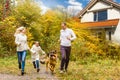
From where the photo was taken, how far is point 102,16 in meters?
39.9

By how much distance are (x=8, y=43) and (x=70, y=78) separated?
19.3m

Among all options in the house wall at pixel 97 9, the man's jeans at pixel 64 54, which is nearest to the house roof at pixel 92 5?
the house wall at pixel 97 9

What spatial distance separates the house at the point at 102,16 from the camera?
3766cm

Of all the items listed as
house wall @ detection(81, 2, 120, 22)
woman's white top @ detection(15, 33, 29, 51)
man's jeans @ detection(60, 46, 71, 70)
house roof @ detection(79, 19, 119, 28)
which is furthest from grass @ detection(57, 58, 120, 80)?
house wall @ detection(81, 2, 120, 22)

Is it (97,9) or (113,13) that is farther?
(97,9)

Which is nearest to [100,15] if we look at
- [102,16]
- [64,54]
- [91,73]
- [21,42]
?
[102,16]

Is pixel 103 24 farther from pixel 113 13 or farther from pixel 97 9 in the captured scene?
pixel 97 9

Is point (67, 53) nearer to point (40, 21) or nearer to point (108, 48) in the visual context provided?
point (108, 48)

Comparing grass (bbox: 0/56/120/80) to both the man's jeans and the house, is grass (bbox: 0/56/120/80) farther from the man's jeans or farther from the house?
the house

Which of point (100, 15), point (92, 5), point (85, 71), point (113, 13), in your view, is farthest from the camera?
point (92, 5)

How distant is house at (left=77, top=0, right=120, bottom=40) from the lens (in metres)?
37.7

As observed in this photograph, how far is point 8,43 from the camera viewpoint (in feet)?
103

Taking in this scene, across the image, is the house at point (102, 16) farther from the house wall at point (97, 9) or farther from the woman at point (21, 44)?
the woman at point (21, 44)

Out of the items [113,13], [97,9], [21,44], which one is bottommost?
[21,44]
